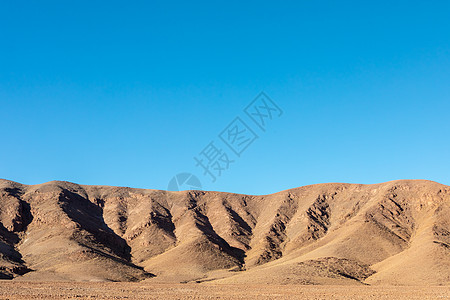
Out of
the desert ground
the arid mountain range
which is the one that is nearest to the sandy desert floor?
the desert ground

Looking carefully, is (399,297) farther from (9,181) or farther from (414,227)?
(9,181)

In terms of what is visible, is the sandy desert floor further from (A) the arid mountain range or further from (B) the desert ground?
(A) the arid mountain range

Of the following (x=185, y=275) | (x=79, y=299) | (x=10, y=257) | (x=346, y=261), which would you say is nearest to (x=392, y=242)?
(x=346, y=261)

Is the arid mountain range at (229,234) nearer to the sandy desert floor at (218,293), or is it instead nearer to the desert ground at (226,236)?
the desert ground at (226,236)

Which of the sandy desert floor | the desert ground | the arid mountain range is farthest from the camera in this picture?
the arid mountain range

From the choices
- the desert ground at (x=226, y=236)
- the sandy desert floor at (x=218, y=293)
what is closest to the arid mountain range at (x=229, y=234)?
the desert ground at (x=226, y=236)

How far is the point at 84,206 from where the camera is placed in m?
130

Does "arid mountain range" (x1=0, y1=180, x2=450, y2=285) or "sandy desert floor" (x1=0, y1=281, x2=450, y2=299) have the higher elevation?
"arid mountain range" (x1=0, y1=180, x2=450, y2=285)

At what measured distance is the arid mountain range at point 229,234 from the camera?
8338 cm

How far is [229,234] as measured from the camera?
120875 millimetres

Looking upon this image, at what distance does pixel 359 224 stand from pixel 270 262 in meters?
23.0

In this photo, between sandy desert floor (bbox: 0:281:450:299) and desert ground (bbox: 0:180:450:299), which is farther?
desert ground (bbox: 0:180:450:299)

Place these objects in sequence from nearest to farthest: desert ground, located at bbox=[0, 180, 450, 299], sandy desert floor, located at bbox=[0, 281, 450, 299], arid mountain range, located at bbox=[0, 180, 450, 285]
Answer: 1. sandy desert floor, located at bbox=[0, 281, 450, 299]
2. desert ground, located at bbox=[0, 180, 450, 299]
3. arid mountain range, located at bbox=[0, 180, 450, 285]

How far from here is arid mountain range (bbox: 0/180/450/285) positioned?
274ft
